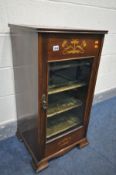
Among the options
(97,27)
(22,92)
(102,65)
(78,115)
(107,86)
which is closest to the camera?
(22,92)

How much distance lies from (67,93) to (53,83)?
1.10 ft

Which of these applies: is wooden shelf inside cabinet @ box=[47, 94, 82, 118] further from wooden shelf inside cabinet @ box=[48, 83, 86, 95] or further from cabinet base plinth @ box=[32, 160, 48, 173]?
cabinet base plinth @ box=[32, 160, 48, 173]

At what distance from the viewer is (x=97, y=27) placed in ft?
6.49

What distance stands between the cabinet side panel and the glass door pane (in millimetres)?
144

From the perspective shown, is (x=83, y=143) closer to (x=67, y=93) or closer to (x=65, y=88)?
(x=67, y=93)

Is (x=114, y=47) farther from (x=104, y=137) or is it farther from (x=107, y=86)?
(x=104, y=137)

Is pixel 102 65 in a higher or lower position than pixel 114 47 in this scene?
lower

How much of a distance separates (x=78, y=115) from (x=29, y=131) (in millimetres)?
526

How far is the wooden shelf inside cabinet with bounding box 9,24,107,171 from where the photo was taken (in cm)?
98

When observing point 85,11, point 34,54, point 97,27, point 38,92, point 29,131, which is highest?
point 85,11

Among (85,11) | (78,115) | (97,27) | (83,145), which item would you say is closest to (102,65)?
(97,27)

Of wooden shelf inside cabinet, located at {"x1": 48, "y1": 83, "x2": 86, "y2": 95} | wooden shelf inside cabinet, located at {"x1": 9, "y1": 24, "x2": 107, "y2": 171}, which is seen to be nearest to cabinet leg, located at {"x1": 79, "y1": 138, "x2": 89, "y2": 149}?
wooden shelf inside cabinet, located at {"x1": 9, "y1": 24, "x2": 107, "y2": 171}

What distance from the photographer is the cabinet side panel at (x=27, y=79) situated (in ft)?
3.29

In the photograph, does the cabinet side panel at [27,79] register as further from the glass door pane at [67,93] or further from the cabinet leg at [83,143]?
the cabinet leg at [83,143]
